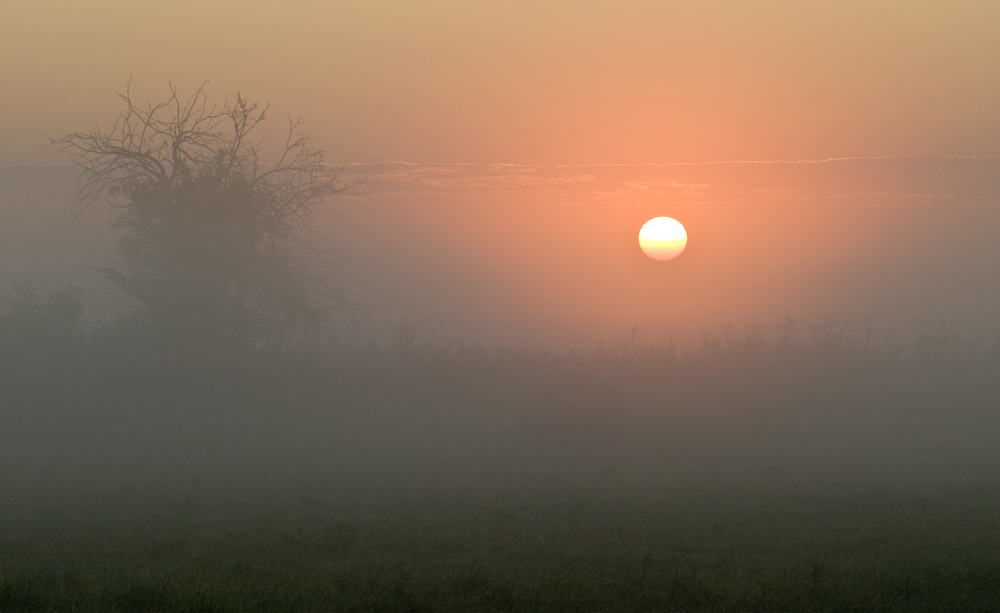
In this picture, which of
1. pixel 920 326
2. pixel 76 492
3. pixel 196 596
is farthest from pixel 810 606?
pixel 920 326

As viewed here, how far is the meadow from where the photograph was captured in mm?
7676

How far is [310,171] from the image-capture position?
84.1 feet

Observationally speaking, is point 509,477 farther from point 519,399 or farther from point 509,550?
point 509,550

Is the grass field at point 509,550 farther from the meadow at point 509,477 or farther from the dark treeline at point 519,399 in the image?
the dark treeline at point 519,399

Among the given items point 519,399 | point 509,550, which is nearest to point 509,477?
point 519,399

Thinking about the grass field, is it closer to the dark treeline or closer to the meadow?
the meadow

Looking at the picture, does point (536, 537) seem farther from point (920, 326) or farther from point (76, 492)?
point (920, 326)

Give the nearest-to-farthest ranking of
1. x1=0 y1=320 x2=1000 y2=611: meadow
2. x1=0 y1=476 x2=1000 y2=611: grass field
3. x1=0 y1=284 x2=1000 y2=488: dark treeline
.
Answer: x1=0 y1=476 x2=1000 y2=611: grass field < x1=0 y1=320 x2=1000 y2=611: meadow < x1=0 y1=284 x2=1000 y2=488: dark treeline

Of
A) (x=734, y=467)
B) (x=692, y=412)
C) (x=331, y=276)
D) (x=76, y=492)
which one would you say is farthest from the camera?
(x=331, y=276)

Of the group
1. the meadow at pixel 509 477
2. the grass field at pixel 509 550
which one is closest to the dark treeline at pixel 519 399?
the meadow at pixel 509 477

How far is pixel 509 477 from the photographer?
52.3 feet

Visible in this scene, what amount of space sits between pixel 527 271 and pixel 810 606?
3797 centimetres

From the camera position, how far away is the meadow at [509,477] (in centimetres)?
768

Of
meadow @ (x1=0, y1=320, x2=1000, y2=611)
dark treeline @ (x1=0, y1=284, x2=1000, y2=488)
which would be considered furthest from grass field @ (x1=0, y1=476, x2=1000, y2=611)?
dark treeline @ (x1=0, y1=284, x2=1000, y2=488)
